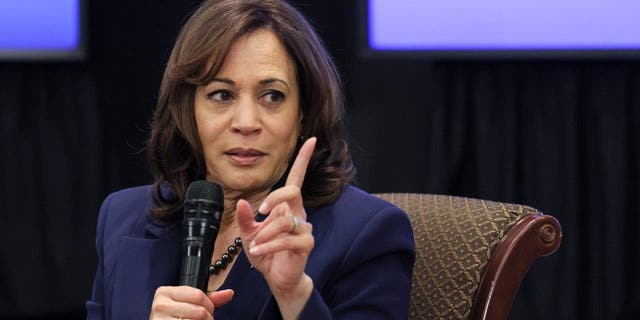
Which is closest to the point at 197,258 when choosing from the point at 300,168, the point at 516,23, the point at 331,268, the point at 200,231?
the point at 200,231

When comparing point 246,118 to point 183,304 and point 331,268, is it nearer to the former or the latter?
point 331,268

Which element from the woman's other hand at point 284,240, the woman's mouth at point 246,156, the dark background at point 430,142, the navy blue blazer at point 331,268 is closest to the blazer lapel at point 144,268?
the navy blue blazer at point 331,268

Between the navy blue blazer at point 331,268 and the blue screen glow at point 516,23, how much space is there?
6.54 ft

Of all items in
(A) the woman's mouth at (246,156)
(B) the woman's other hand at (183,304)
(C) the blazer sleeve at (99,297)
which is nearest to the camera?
(B) the woman's other hand at (183,304)

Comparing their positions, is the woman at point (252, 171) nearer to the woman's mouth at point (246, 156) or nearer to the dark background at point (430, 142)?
the woman's mouth at point (246, 156)

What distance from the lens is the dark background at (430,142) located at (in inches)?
148

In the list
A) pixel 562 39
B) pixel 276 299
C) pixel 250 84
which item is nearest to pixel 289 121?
pixel 250 84

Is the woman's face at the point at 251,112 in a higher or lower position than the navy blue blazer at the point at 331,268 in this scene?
higher

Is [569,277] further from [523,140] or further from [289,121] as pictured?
[289,121]

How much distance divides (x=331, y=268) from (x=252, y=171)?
225 millimetres

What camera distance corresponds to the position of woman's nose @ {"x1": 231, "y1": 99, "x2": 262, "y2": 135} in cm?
166

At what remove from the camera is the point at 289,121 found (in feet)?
5.65

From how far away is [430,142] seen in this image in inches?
151

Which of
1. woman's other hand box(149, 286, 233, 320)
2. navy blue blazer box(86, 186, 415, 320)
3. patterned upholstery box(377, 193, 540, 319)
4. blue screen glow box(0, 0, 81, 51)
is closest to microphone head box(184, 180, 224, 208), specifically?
woman's other hand box(149, 286, 233, 320)
